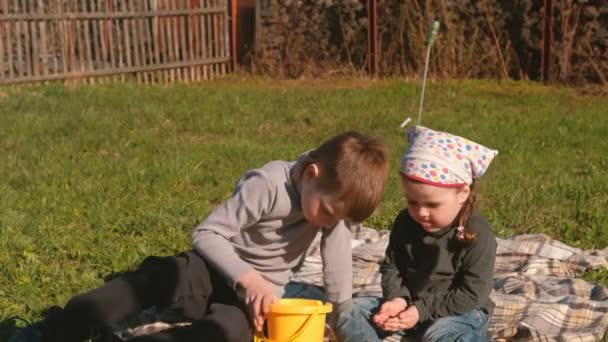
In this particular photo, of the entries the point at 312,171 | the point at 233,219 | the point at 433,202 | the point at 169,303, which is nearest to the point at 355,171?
the point at 312,171

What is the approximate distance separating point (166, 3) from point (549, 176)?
7.63m

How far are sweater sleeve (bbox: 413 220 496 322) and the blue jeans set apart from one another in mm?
38

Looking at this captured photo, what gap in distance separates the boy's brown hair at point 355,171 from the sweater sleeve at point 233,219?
0.25 m

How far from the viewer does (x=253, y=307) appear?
341 cm

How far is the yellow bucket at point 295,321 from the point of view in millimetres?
3301

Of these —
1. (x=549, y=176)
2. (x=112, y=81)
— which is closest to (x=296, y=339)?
(x=549, y=176)

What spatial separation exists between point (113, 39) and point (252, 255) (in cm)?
926

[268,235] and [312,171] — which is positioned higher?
[312,171]

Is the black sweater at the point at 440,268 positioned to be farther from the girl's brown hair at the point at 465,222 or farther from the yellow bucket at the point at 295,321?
the yellow bucket at the point at 295,321

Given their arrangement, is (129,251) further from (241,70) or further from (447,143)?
(241,70)

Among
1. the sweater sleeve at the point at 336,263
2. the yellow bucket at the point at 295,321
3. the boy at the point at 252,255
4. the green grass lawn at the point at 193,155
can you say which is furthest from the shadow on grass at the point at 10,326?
the sweater sleeve at the point at 336,263

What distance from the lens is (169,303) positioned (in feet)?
12.0

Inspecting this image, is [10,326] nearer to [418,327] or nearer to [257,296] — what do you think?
[257,296]

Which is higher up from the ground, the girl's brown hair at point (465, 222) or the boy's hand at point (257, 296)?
the girl's brown hair at point (465, 222)
